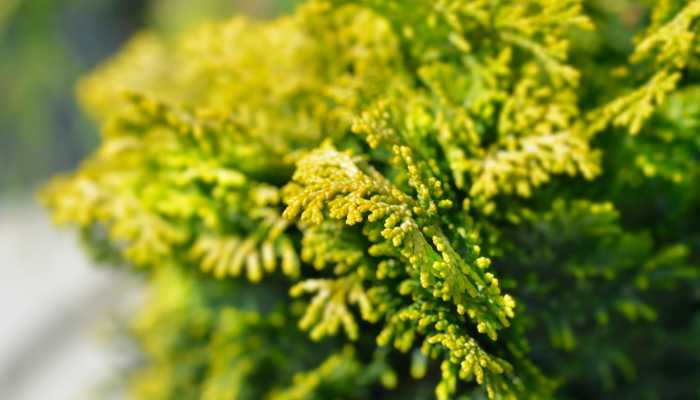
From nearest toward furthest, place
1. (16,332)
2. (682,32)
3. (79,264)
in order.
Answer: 1. (682,32)
2. (16,332)
3. (79,264)

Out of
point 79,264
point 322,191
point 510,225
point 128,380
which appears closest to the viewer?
point 322,191

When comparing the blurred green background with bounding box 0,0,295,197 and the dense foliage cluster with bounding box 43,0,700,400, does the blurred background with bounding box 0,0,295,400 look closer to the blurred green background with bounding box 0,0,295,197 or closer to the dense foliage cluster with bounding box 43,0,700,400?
the blurred green background with bounding box 0,0,295,197

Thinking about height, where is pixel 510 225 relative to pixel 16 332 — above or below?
below

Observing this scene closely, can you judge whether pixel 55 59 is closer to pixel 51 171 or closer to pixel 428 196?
pixel 51 171

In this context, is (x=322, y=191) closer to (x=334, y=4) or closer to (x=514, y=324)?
(x=514, y=324)

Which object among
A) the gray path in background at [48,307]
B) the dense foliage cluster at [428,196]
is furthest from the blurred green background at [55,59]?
the dense foliage cluster at [428,196]

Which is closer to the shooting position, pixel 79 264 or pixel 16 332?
pixel 16 332

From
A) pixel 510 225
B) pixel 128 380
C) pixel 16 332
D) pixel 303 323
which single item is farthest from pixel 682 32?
pixel 16 332
